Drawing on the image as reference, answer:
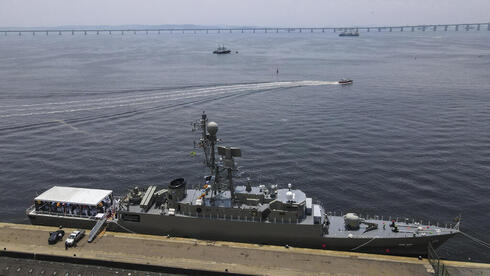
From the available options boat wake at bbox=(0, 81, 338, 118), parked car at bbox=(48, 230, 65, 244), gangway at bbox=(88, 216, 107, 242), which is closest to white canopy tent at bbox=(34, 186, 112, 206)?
gangway at bbox=(88, 216, 107, 242)

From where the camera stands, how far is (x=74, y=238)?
35.8 meters

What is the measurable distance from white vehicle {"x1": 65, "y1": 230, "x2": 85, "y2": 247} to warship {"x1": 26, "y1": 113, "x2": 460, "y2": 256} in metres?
1.21

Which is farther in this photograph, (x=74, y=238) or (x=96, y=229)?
(x=96, y=229)

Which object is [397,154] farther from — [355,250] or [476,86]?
[476,86]

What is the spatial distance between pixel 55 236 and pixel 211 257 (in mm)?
16552

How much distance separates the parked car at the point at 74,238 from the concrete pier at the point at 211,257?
1.97ft

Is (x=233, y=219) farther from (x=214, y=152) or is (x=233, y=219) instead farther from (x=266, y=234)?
(x=214, y=152)

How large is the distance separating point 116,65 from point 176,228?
14806cm

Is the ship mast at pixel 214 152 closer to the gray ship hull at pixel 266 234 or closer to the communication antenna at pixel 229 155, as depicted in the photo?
the communication antenna at pixel 229 155

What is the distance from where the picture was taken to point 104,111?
88.2 meters

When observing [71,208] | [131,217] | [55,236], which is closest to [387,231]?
[131,217]

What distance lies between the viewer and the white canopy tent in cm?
4022

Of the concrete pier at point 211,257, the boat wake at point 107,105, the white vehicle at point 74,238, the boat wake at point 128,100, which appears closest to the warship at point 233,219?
the white vehicle at point 74,238

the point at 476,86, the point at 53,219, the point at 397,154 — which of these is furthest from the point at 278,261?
the point at 476,86
